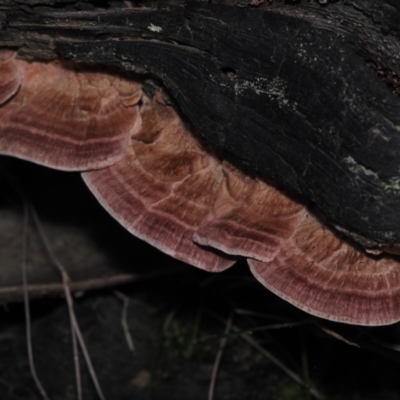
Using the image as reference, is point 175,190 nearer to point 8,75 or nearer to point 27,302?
point 8,75

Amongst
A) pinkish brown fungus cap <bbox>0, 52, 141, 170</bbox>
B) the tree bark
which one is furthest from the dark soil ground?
the tree bark

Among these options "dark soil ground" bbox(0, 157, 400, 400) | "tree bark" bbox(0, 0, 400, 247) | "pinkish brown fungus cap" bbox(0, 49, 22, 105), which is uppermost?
"tree bark" bbox(0, 0, 400, 247)

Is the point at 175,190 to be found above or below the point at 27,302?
above

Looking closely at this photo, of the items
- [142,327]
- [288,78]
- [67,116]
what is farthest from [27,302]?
[288,78]

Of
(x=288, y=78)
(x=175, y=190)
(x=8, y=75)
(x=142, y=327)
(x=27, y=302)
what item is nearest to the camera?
(x=288, y=78)

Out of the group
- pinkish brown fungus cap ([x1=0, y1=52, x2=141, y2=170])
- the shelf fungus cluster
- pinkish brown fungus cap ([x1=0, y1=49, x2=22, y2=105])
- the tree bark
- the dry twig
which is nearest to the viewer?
the tree bark

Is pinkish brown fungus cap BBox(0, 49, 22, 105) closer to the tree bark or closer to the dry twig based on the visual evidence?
the tree bark
